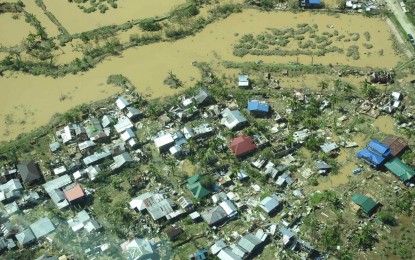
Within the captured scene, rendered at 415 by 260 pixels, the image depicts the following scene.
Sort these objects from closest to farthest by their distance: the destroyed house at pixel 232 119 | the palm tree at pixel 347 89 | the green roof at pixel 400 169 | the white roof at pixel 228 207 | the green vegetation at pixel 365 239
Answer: the green vegetation at pixel 365 239, the white roof at pixel 228 207, the green roof at pixel 400 169, the destroyed house at pixel 232 119, the palm tree at pixel 347 89

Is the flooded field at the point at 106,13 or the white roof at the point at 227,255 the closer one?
the white roof at the point at 227,255

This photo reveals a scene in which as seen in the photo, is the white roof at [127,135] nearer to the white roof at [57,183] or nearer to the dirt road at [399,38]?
the white roof at [57,183]

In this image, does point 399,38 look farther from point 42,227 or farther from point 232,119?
point 42,227

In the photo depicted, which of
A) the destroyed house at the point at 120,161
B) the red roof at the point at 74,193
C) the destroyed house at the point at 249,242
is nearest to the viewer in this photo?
the destroyed house at the point at 249,242

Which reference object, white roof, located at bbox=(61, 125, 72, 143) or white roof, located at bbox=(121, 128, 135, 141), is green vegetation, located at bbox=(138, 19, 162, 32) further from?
white roof, located at bbox=(61, 125, 72, 143)

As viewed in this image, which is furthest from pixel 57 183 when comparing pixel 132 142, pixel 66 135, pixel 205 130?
pixel 205 130

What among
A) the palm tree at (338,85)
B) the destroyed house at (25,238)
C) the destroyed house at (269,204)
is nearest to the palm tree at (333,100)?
the palm tree at (338,85)

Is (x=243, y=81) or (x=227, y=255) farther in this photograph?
(x=243, y=81)
